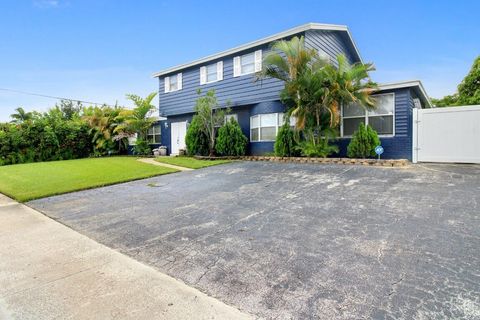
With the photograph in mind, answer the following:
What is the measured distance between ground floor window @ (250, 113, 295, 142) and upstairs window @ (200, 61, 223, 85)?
323 cm

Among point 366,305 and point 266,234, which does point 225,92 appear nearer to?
point 266,234

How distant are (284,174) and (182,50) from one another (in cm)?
1499

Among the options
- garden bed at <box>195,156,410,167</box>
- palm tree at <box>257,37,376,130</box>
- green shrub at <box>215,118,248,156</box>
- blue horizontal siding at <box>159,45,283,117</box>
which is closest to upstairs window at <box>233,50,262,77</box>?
blue horizontal siding at <box>159,45,283,117</box>

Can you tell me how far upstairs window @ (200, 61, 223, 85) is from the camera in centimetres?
1491

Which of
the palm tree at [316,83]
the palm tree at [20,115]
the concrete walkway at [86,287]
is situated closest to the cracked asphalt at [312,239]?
the concrete walkway at [86,287]

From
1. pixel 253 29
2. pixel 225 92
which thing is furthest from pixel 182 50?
pixel 225 92

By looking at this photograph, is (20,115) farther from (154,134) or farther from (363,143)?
(363,143)

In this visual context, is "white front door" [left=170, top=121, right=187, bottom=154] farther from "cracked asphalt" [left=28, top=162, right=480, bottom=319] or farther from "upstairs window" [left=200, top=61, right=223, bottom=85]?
"cracked asphalt" [left=28, top=162, right=480, bottom=319]

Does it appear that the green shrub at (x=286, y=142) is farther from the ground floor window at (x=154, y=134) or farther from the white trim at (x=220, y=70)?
the ground floor window at (x=154, y=134)

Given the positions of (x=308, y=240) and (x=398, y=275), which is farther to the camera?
(x=308, y=240)

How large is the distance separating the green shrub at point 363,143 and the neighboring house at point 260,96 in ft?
2.63

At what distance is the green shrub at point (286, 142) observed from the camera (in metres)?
11.8

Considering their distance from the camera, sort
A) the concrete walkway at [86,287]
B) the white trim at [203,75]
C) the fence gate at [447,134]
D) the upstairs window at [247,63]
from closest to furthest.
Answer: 1. the concrete walkway at [86,287]
2. the fence gate at [447,134]
3. the upstairs window at [247,63]
4. the white trim at [203,75]

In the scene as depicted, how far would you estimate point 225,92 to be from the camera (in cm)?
1467
